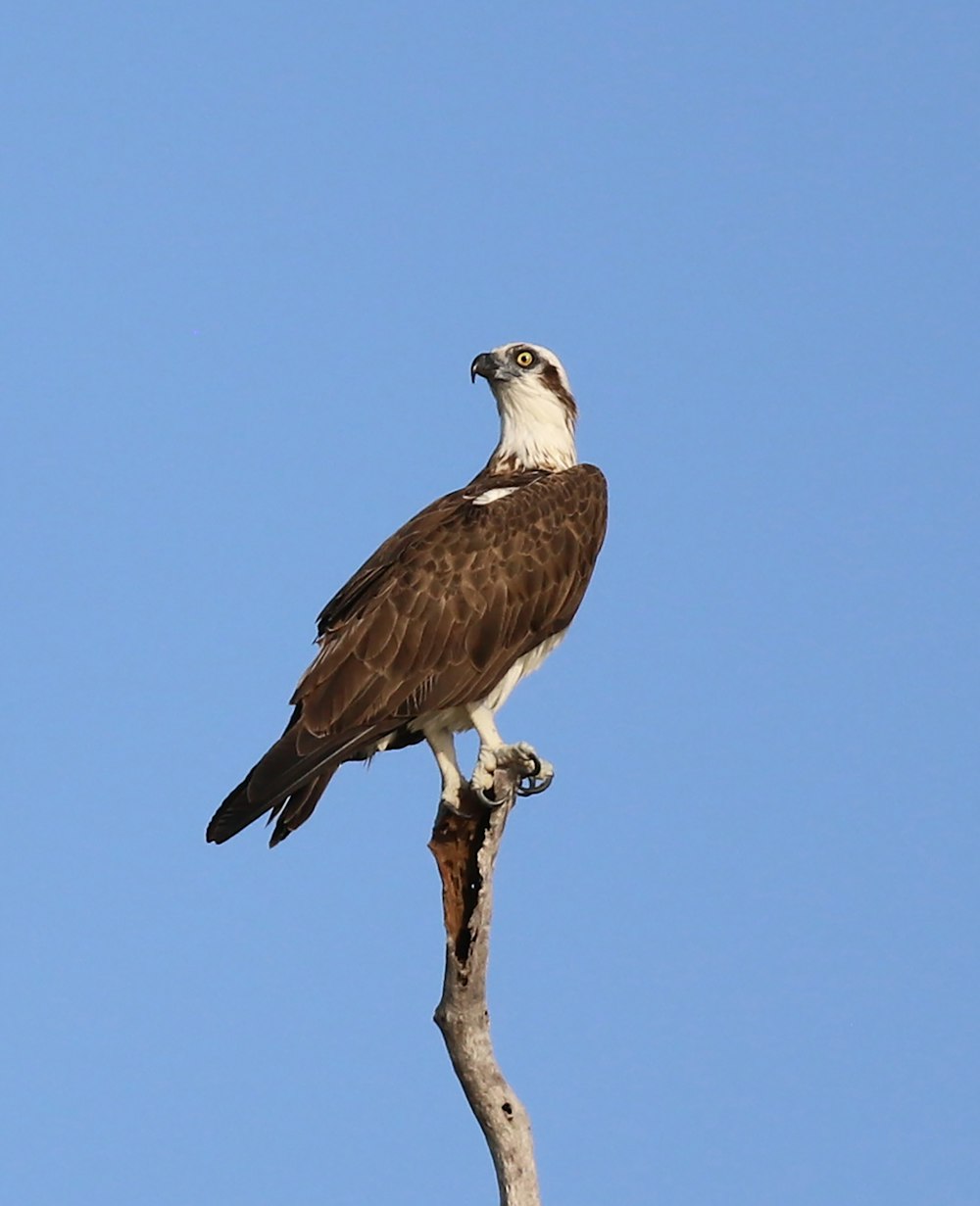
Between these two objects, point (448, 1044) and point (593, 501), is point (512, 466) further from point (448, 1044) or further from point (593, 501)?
point (448, 1044)

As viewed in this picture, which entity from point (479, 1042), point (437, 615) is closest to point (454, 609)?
point (437, 615)

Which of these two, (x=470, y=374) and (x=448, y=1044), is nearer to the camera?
(x=448, y=1044)

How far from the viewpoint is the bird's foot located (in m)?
8.70

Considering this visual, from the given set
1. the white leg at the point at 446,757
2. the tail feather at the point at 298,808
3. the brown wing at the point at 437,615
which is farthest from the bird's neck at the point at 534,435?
the tail feather at the point at 298,808

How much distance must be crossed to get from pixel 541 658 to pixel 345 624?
3.73 ft

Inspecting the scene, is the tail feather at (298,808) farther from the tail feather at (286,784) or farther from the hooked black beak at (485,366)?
the hooked black beak at (485,366)

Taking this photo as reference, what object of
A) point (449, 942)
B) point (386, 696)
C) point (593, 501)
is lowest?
point (449, 942)

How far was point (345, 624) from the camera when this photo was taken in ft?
31.3

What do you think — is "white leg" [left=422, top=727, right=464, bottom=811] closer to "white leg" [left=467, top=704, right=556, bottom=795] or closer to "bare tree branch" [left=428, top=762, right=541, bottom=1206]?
"white leg" [left=467, top=704, right=556, bottom=795]

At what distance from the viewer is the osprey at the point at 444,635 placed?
29.1ft

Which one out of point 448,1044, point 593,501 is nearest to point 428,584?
point 593,501

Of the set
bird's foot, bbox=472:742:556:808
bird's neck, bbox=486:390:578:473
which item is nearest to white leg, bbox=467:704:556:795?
bird's foot, bbox=472:742:556:808

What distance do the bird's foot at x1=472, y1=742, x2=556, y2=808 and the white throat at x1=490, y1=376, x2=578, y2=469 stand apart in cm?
212

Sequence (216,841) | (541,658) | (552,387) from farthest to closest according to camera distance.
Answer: (552,387), (541,658), (216,841)
